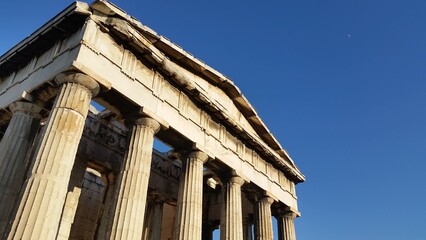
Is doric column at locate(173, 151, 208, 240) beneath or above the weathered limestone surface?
beneath

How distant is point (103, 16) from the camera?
14.5 meters

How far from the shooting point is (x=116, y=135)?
68.2ft

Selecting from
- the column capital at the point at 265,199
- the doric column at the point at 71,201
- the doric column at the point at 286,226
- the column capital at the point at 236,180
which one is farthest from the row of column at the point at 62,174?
the doric column at the point at 286,226

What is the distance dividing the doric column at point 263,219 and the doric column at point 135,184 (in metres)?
9.56

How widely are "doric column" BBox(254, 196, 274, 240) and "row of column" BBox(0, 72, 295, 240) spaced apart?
126 inches

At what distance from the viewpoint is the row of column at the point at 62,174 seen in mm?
10555

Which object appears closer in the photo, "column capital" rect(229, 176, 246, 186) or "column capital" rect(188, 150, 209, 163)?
"column capital" rect(188, 150, 209, 163)

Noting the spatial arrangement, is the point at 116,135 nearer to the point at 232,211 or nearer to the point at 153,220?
the point at 153,220

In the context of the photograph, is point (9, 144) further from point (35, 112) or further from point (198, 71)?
point (198, 71)

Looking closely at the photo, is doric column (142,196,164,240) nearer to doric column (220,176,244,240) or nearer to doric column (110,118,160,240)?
doric column (220,176,244,240)

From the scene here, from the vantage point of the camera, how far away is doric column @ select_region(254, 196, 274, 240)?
21.1m

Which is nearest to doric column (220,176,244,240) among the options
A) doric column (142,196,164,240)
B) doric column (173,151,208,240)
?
doric column (173,151,208,240)

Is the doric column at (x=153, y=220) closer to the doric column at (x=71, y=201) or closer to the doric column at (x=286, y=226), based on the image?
the doric column at (x=71, y=201)

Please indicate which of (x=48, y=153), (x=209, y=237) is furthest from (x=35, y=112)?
(x=209, y=237)
